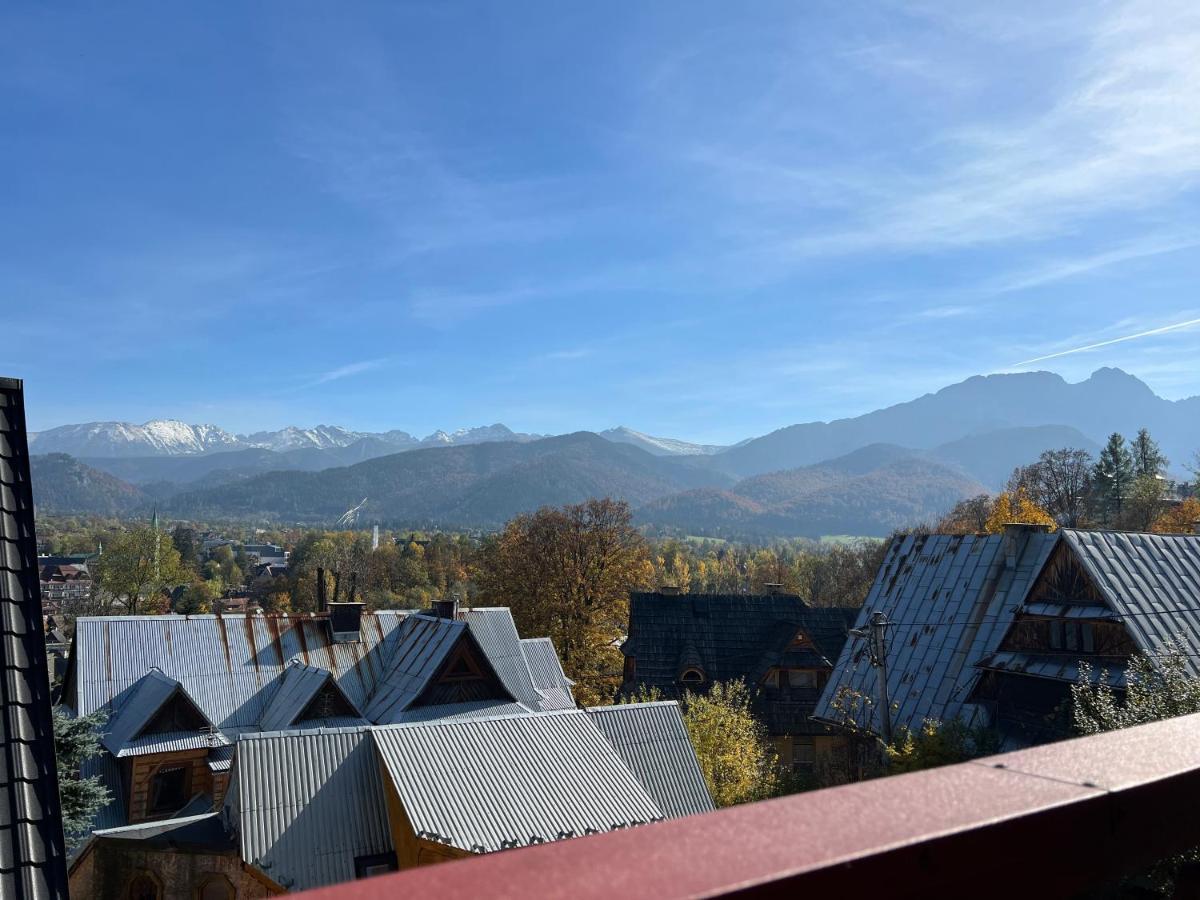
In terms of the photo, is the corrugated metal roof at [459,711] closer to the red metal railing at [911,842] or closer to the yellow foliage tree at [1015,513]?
the red metal railing at [911,842]

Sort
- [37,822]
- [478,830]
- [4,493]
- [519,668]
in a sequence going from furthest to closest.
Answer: [519,668]
[478,830]
[4,493]
[37,822]

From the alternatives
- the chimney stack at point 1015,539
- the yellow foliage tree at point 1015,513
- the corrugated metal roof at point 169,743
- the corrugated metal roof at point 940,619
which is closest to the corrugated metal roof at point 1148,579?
the corrugated metal roof at point 940,619

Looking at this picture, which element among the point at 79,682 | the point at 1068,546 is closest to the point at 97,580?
the point at 79,682

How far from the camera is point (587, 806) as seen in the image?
15.5m

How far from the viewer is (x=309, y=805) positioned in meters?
16.0

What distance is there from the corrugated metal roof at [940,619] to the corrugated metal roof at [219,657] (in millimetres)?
15786

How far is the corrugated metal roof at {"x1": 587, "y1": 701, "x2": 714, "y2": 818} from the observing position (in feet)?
58.9

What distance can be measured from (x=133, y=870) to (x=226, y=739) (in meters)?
7.17

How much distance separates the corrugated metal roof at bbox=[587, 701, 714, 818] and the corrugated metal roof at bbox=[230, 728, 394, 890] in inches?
195

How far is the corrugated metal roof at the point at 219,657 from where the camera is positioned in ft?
81.8

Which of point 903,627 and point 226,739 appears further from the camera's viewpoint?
point 226,739

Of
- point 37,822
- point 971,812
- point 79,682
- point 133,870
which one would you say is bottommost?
point 133,870

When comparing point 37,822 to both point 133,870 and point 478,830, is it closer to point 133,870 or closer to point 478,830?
point 478,830

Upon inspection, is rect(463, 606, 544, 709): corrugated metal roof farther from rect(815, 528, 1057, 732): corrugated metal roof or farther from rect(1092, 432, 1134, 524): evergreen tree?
rect(1092, 432, 1134, 524): evergreen tree
